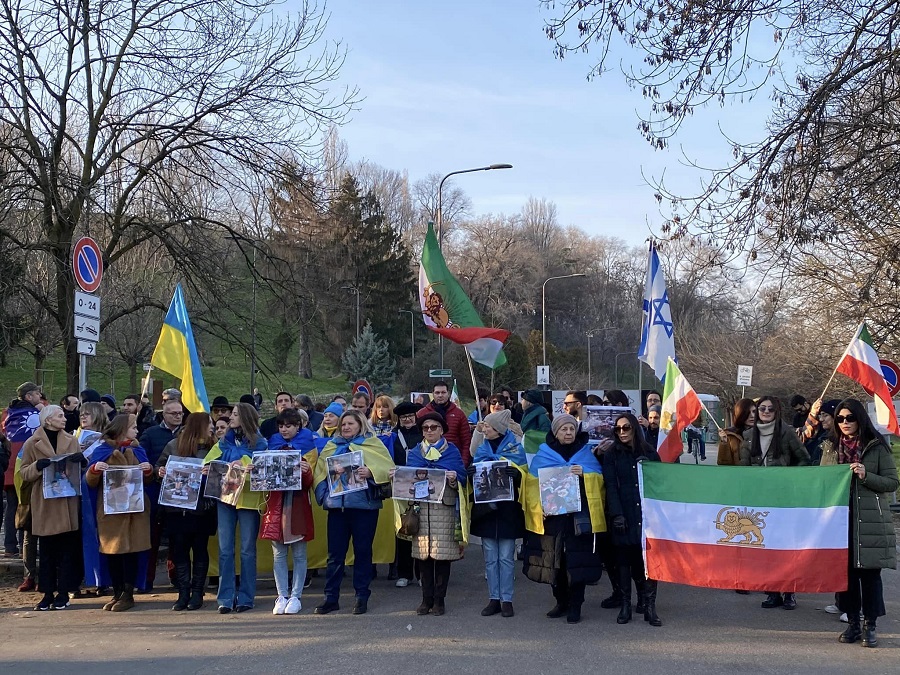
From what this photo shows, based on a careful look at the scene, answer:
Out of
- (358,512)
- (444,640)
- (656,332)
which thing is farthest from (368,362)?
(444,640)

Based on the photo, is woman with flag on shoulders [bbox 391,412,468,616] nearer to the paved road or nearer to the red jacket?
the paved road

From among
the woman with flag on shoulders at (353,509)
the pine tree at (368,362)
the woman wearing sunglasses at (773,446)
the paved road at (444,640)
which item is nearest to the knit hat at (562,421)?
the woman with flag on shoulders at (353,509)

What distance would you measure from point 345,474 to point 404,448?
Answer: 1562mm

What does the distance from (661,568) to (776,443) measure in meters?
1.83

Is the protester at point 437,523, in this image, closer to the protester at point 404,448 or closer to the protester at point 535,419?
the protester at point 404,448

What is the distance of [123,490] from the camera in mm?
Result: 8398

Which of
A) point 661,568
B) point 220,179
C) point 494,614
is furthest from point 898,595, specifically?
point 220,179

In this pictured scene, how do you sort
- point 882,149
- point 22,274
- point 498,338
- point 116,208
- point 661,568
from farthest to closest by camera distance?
point 116,208 → point 22,274 → point 498,338 → point 882,149 → point 661,568

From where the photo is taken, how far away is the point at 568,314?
94.8m

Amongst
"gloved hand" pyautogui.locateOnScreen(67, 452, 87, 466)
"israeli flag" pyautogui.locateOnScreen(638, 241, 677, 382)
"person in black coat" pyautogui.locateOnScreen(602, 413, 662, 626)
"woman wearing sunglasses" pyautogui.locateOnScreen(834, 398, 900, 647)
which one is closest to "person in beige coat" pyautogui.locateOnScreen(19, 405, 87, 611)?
"gloved hand" pyautogui.locateOnScreen(67, 452, 87, 466)

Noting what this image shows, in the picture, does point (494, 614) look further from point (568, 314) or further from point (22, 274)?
point (568, 314)

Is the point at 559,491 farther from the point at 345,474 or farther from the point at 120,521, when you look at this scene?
the point at 120,521

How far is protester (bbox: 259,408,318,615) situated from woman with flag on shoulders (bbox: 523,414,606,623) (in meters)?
2.11

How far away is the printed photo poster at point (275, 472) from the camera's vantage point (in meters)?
8.23
